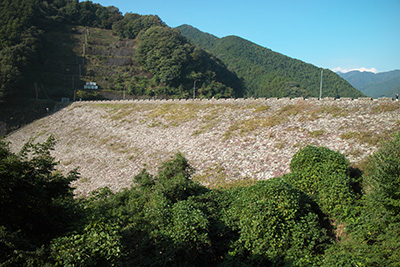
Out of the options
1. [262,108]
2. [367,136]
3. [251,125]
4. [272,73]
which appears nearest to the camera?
[367,136]

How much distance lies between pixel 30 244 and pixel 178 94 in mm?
58626

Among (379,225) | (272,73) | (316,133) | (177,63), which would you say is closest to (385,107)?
(316,133)

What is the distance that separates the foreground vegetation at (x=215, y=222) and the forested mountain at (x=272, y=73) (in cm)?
6034

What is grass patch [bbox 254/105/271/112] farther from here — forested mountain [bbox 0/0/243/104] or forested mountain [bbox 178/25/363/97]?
forested mountain [bbox 178/25/363/97]

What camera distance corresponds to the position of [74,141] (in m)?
30.8

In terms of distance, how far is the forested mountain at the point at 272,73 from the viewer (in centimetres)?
7456

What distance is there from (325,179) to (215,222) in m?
4.05

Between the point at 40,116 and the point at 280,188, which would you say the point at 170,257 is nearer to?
the point at 280,188

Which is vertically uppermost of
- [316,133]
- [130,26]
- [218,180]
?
[130,26]

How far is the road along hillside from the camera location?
1518cm

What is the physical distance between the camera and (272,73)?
9294cm

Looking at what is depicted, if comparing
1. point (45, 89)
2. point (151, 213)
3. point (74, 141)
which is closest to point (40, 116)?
point (45, 89)

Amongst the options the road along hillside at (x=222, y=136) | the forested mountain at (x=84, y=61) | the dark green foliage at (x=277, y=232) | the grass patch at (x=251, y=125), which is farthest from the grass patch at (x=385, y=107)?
the forested mountain at (x=84, y=61)

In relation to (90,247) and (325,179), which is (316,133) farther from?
(90,247)
